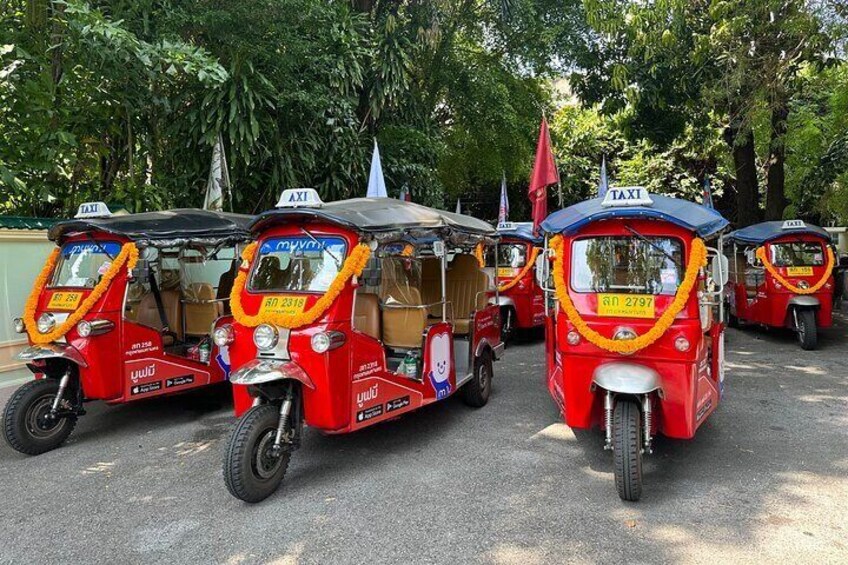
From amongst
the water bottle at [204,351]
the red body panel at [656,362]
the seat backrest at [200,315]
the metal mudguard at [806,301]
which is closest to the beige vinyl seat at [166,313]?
the seat backrest at [200,315]

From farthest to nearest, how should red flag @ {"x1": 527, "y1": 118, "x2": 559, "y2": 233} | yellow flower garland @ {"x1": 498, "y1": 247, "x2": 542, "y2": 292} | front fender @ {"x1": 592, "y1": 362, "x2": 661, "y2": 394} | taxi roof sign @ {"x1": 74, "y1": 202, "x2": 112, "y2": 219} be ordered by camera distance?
yellow flower garland @ {"x1": 498, "y1": 247, "x2": 542, "y2": 292} < red flag @ {"x1": 527, "y1": 118, "x2": 559, "y2": 233} < taxi roof sign @ {"x1": 74, "y1": 202, "x2": 112, "y2": 219} < front fender @ {"x1": 592, "y1": 362, "x2": 661, "y2": 394}

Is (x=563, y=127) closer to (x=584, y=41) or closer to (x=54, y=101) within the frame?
(x=584, y=41)

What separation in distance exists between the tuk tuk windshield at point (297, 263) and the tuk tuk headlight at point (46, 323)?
2.13 m

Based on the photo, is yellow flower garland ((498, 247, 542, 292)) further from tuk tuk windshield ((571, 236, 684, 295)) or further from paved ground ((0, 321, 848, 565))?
tuk tuk windshield ((571, 236, 684, 295))

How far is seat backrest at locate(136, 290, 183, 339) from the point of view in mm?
6676

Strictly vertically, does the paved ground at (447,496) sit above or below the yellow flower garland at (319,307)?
below

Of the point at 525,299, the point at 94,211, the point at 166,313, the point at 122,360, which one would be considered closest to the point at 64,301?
the point at 122,360

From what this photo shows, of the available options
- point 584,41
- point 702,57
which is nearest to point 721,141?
point 584,41

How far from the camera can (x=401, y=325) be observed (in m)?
5.85

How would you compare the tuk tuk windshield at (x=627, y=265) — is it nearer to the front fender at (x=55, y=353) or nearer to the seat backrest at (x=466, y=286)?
the seat backrest at (x=466, y=286)

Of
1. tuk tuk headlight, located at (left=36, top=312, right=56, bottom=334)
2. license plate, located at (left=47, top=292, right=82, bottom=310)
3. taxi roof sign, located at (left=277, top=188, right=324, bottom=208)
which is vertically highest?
taxi roof sign, located at (left=277, top=188, right=324, bottom=208)

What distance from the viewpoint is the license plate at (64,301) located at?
19.1ft

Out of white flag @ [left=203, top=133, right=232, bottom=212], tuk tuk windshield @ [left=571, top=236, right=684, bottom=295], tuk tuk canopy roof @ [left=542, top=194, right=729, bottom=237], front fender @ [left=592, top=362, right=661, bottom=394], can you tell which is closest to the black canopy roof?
white flag @ [left=203, top=133, right=232, bottom=212]

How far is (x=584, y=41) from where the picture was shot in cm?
1302
